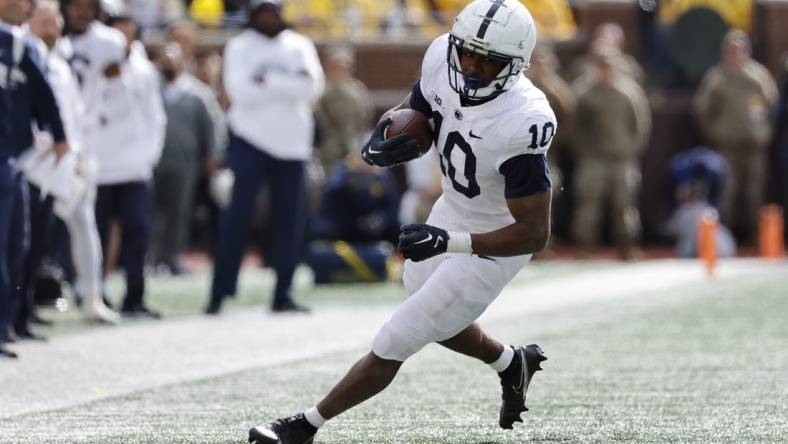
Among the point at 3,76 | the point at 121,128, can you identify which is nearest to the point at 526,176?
the point at 3,76

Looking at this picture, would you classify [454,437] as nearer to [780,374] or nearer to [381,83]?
[780,374]

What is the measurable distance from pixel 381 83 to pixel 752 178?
381 cm

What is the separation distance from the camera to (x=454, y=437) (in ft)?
18.7

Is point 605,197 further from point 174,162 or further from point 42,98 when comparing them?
point 42,98

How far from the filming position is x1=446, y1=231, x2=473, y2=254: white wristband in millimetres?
5285

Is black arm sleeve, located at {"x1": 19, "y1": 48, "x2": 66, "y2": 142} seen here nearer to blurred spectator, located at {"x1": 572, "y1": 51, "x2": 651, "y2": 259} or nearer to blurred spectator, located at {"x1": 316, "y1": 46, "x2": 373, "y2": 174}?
blurred spectator, located at {"x1": 316, "y1": 46, "x2": 373, "y2": 174}

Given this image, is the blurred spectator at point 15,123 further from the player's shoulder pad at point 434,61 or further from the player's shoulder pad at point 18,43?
the player's shoulder pad at point 434,61

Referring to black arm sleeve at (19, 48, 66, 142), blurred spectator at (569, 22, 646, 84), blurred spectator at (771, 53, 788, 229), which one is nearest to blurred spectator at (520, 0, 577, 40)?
blurred spectator at (569, 22, 646, 84)

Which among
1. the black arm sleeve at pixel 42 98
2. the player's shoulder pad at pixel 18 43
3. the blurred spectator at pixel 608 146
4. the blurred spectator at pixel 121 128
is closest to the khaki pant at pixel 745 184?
the blurred spectator at pixel 608 146

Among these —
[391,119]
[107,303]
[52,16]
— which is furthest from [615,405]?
[107,303]

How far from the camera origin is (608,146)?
1556 cm

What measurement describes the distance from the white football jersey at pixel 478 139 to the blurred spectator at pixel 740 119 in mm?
10884

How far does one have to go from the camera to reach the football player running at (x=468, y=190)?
5.37 meters

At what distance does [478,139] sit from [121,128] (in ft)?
16.4
